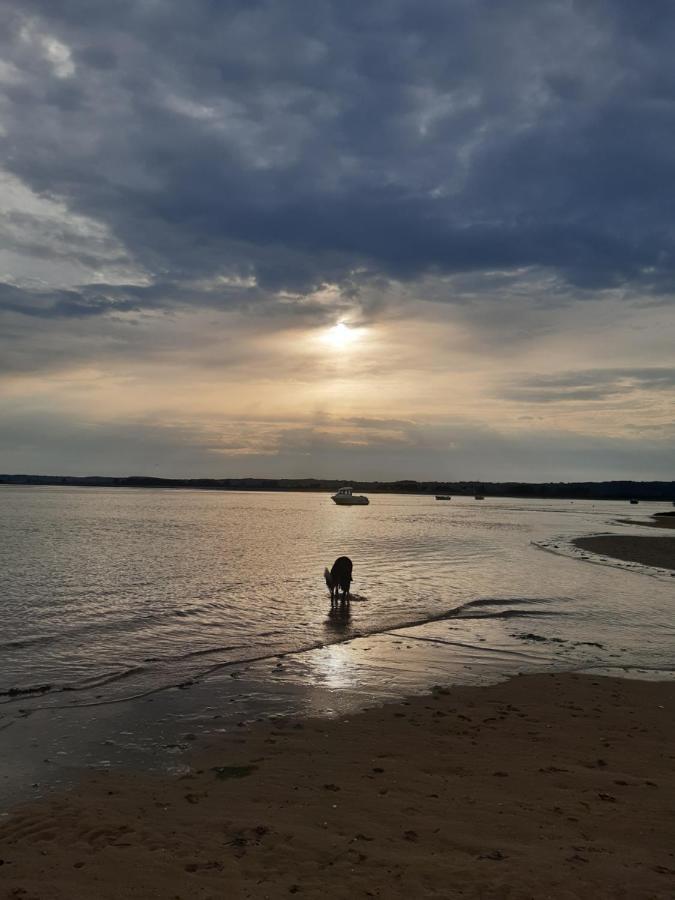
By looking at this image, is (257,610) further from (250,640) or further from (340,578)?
(250,640)

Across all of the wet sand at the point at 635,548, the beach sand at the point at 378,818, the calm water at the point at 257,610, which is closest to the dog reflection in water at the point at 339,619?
the calm water at the point at 257,610

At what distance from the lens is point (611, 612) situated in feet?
68.5

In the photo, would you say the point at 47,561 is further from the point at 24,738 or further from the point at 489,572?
the point at 24,738

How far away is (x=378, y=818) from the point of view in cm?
689

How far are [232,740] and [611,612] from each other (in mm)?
A: 15705

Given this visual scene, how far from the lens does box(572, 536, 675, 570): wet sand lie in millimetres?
38125

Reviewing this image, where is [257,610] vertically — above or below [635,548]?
above

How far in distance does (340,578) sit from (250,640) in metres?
6.33

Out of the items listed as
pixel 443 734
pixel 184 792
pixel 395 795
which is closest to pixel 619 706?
pixel 443 734

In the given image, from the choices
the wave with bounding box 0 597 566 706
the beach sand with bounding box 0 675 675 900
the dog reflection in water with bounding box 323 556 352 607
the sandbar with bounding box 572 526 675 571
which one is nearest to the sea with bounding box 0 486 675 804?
the wave with bounding box 0 597 566 706

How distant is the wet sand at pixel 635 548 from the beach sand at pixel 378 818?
29.7m

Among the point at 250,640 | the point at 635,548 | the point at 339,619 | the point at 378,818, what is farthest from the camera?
the point at 635,548

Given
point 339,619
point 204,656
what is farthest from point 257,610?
point 204,656

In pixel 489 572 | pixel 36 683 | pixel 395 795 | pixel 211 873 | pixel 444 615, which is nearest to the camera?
pixel 211 873
